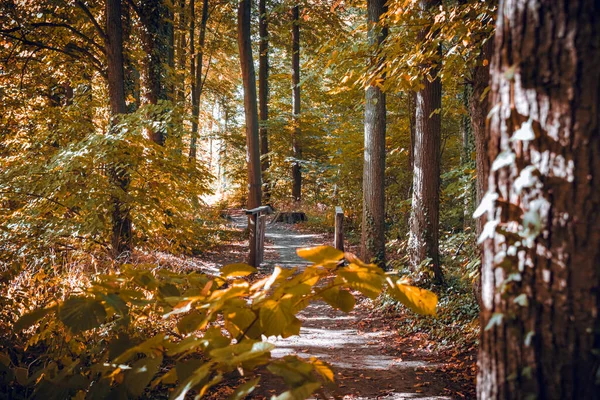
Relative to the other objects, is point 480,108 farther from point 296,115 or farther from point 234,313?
point 296,115

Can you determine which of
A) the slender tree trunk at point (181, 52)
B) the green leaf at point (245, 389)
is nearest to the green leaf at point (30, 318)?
the green leaf at point (245, 389)

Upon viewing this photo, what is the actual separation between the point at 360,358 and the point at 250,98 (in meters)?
9.28

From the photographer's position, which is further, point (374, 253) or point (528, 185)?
point (374, 253)

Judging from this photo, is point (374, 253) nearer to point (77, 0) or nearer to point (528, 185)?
point (77, 0)

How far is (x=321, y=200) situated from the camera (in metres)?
18.1

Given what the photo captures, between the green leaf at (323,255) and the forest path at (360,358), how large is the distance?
174 centimetres

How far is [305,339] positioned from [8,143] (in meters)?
6.21

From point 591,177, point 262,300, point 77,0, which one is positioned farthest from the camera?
point 77,0

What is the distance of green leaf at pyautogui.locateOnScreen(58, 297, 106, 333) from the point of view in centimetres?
135

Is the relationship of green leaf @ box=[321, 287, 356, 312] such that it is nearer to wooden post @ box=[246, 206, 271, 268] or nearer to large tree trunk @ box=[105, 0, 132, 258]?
large tree trunk @ box=[105, 0, 132, 258]

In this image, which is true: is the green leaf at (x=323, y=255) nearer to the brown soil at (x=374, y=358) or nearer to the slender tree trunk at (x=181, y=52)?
the brown soil at (x=374, y=358)

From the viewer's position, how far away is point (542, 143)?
1.29 m

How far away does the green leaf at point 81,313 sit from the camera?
1.35 metres

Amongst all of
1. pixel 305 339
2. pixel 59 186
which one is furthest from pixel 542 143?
pixel 59 186
